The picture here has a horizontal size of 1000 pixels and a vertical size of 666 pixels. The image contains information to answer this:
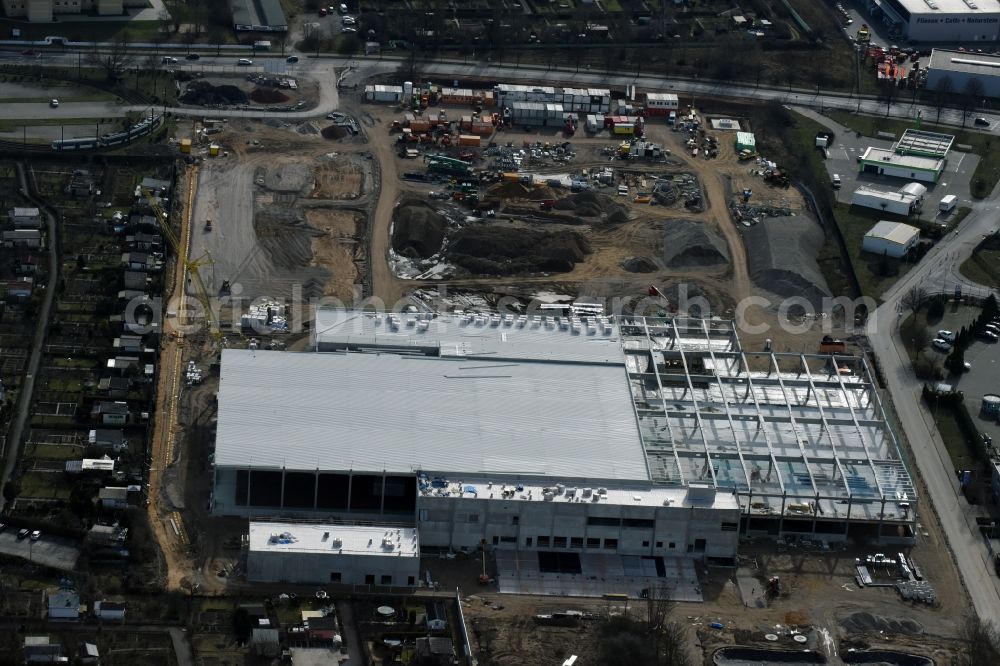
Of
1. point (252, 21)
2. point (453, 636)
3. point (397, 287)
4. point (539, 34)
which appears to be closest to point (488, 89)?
point (539, 34)

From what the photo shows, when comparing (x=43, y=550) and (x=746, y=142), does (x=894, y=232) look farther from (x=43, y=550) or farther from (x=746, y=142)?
(x=43, y=550)

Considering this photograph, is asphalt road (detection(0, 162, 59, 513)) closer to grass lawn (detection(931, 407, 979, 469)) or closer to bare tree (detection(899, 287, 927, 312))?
grass lawn (detection(931, 407, 979, 469))

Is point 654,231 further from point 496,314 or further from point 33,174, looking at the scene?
point 33,174

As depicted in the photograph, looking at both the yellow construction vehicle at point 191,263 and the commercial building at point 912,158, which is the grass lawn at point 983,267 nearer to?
the commercial building at point 912,158

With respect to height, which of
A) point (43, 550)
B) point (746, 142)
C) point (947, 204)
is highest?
point (746, 142)

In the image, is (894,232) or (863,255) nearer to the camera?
(863,255)

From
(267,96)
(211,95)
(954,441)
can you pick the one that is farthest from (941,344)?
(211,95)

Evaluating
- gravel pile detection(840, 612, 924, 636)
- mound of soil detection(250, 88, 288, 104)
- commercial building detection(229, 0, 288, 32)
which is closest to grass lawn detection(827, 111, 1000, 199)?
mound of soil detection(250, 88, 288, 104)
